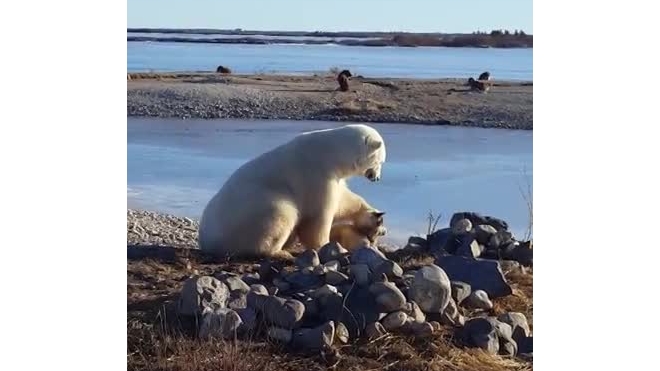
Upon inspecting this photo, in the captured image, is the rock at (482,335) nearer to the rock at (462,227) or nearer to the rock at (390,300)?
the rock at (390,300)

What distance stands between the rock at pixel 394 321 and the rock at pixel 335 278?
33 centimetres

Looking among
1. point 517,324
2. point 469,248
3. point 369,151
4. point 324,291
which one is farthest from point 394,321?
point 369,151

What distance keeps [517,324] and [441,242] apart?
0.94 meters

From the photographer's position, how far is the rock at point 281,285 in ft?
13.9

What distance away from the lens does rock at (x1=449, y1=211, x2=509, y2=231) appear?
5055 millimetres

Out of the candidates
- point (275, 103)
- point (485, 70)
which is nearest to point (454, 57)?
point (485, 70)

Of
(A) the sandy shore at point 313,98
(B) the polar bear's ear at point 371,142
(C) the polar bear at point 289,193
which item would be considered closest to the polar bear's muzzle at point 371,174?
(C) the polar bear at point 289,193

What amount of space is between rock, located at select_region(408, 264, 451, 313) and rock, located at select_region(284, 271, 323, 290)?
42 cm

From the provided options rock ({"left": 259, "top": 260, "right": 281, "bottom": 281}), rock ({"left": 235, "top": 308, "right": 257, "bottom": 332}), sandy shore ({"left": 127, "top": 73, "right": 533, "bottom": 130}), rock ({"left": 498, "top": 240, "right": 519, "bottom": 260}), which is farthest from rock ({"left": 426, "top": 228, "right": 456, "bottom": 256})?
rock ({"left": 235, "top": 308, "right": 257, "bottom": 332})

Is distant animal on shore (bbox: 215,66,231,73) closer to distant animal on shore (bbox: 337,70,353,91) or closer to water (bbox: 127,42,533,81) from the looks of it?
water (bbox: 127,42,533,81)
